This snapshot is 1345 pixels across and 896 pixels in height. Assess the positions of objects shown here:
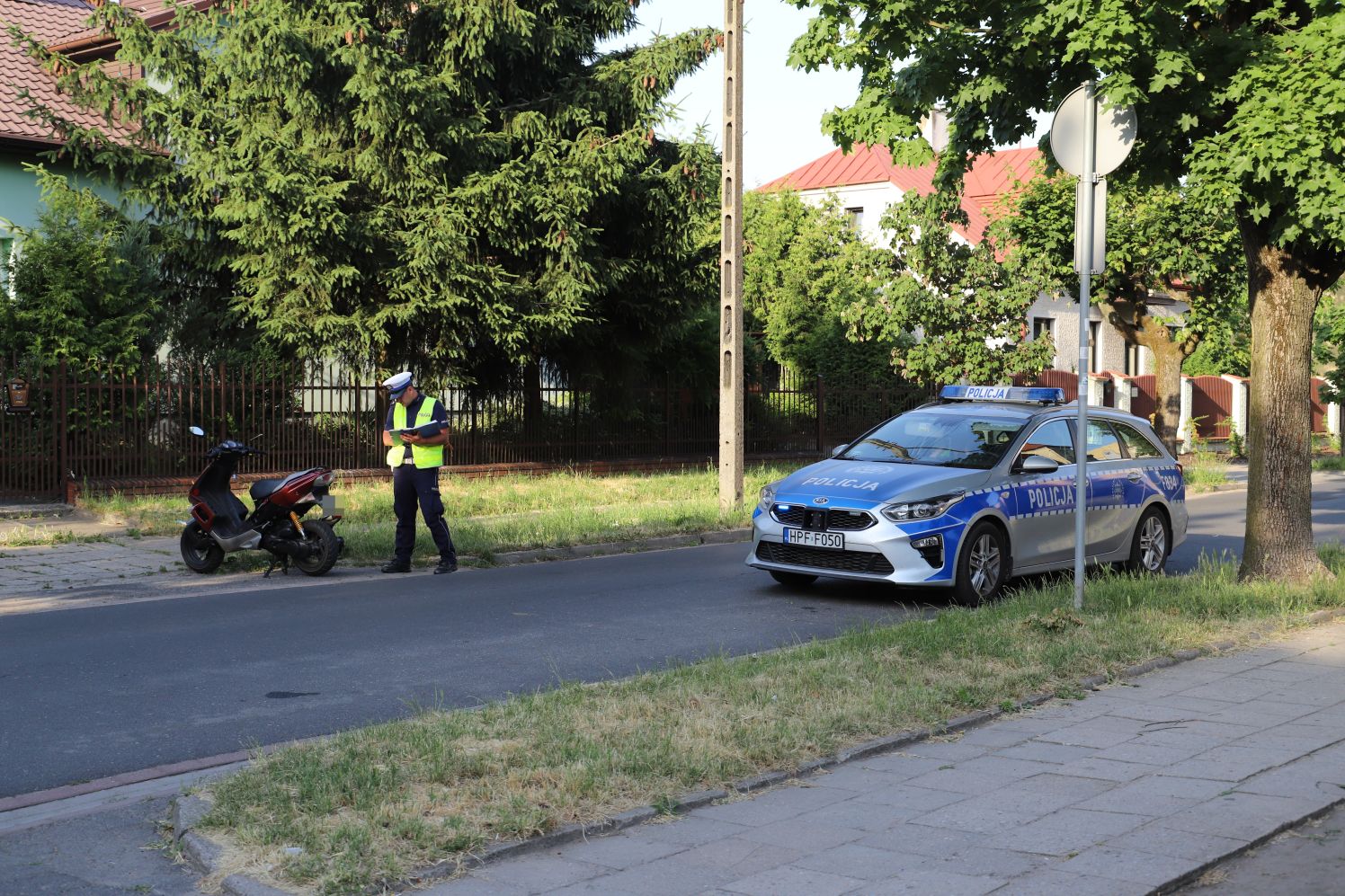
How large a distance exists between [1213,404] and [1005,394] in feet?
124

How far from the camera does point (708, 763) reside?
18.8ft

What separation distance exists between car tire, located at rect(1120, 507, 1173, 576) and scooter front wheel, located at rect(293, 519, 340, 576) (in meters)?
7.16

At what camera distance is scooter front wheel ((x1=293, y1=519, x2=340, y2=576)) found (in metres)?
12.8

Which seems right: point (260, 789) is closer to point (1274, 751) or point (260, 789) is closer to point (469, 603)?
point (1274, 751)

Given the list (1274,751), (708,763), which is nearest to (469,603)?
(708,763)

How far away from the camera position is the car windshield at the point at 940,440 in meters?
11.6

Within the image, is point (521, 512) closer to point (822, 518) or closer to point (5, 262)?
point (822, 518)

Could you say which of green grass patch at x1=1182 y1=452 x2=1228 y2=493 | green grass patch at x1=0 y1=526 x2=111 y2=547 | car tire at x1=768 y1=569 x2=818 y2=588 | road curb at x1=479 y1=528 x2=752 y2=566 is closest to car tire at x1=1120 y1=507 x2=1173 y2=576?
car tire at x1=768 y1=569 x2=818 y2=588

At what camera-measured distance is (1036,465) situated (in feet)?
37.3

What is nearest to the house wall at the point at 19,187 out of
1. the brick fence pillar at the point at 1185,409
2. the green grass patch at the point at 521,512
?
the green grass patch at the point at 521,512

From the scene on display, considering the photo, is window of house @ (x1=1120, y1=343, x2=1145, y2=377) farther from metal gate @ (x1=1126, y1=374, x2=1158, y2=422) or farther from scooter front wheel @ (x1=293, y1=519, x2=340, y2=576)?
scooter front wheel @ (x1=293, y1=519, x2=340, y2=576)

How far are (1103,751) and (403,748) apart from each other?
3.05m

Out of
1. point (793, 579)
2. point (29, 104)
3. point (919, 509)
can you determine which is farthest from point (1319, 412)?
point (919, 509)

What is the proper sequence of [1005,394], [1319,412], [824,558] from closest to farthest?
1. [824,558]
2. [1005,394]
3. [1319,412]
